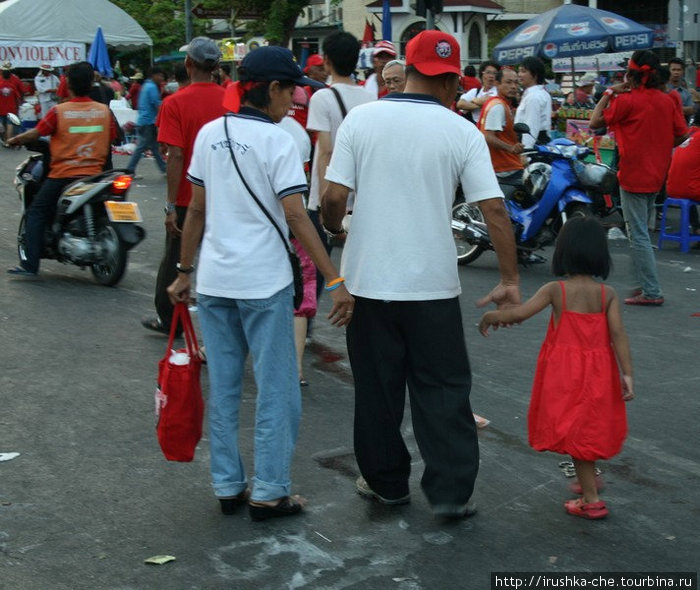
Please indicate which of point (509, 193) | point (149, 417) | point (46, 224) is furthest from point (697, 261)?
point (149, 417)

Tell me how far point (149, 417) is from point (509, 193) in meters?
5.69

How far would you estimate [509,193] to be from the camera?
10594 mm

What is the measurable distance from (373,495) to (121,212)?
4.98 metres

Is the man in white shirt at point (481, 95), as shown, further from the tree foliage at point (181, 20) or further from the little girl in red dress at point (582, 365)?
the tree foliage at point (181, 20)

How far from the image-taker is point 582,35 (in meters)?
17.4

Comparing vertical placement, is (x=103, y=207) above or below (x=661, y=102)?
below

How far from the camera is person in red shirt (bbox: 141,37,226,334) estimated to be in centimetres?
683

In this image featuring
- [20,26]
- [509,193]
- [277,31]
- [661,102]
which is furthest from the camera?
[277,31]

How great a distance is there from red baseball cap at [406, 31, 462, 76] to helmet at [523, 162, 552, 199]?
6.35 metres

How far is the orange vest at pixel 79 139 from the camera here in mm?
9078

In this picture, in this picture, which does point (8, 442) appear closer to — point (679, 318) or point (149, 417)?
point (149, 417)

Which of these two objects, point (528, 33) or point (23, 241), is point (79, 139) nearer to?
point (23, 241)

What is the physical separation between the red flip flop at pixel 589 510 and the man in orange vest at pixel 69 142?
6.00m

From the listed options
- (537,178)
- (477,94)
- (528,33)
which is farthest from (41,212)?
(528,33)
